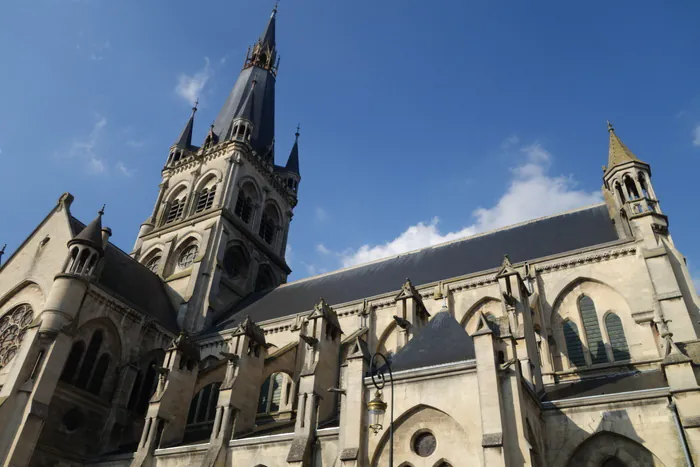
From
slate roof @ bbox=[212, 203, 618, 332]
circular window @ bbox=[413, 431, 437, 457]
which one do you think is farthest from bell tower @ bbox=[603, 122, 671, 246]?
circular window @ bbox=[413, 431, 437, 457]

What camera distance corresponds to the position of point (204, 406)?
74.8 ft

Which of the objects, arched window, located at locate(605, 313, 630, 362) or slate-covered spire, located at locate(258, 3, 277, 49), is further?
slate-covered spire, located at locate(258, 3, 277, 49)

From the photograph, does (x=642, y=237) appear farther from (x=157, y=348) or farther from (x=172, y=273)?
(x=172, y=273)

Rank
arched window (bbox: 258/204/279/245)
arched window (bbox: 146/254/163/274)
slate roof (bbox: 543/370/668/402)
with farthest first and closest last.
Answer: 1. arched window (bbox: 258/204/279/245)
2. arched window (bbox: 146/254/163/274)
3. slate roof (bbox: 543/370/668/402)

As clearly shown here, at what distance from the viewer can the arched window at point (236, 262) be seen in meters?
31.3

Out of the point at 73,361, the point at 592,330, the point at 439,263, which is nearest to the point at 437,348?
the point at 592,330

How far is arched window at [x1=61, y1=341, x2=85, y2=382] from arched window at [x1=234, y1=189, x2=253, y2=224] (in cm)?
1346

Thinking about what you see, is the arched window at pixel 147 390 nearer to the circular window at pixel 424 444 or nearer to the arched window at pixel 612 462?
the circular window at pixel 424 444

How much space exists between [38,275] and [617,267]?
21.9 m

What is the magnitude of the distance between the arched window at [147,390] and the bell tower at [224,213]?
3.48 metres

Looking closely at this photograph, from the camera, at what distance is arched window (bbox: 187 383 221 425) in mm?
22250

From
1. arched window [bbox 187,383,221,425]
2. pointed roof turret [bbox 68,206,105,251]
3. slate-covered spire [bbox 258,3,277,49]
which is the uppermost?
slate-covered spire [bbox 258,3,277,49]

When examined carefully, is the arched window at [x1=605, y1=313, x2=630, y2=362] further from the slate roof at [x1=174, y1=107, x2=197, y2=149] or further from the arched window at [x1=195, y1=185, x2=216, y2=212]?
the slate roof at [x1=174, y1=107, x2=197, y2=149]

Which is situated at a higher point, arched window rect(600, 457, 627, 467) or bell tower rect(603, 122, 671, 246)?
bell tower rect(603, 122, 671, 246)
